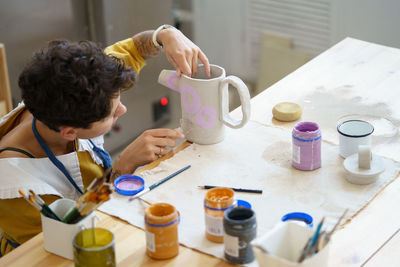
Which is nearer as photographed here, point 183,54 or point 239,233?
point 239,233

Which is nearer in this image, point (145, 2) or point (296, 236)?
point (296, 236)

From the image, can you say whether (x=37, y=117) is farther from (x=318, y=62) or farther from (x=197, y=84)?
(x=318, y=62)

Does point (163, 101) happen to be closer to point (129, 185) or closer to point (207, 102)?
point (207, 102)

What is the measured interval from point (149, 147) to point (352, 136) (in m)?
0.54

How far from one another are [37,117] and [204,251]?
0.50 m

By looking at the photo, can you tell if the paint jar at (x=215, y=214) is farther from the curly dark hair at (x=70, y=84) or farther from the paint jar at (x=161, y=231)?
the curly dark hair at (x=70, y=84)

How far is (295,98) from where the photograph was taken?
76.3 inches

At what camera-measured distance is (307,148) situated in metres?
1.53

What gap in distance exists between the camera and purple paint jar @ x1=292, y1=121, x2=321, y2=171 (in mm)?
1519

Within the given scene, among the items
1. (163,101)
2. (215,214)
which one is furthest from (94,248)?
(163,101)

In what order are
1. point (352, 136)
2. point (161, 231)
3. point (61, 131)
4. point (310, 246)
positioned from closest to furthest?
point (310, 246) < point (161, 231) < point (61, 131) < point (352, 136)

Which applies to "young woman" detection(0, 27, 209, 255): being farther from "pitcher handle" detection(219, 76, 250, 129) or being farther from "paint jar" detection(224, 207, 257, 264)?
"paint jar" detection(224, 207, 257, 264)

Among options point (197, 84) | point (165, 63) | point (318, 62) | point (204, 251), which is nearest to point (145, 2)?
point (165, 63)

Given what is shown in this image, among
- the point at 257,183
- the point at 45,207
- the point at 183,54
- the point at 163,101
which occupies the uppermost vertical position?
the point at 183,54
